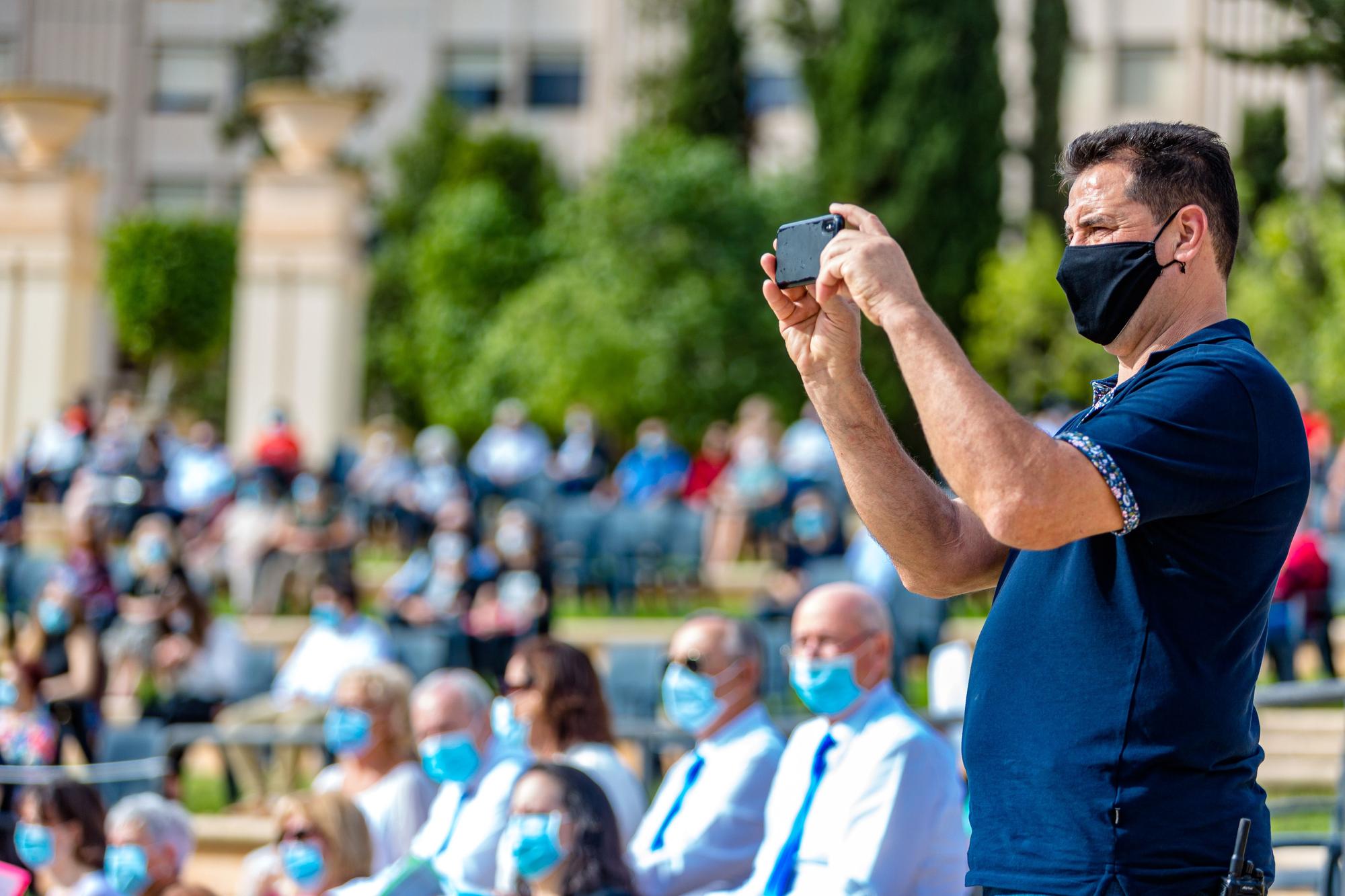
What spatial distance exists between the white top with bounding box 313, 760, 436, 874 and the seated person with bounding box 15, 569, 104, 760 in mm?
3480

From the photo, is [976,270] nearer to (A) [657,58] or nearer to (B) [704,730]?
(A) [657,58]

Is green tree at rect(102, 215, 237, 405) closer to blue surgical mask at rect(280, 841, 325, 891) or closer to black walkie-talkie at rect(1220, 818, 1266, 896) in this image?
blue surgical mask at rect(280, 841, 325, 891)

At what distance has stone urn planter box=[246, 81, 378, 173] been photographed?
2020cm

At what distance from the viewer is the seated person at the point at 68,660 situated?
32.2 ft

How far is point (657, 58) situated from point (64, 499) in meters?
23.5

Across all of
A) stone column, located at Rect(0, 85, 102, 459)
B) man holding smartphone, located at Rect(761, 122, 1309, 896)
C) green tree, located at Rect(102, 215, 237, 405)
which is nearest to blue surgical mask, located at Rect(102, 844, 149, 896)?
man holding smartphone, located at Rect(761, 122, 1309, 896)

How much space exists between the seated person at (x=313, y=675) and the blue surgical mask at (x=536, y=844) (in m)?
5.87

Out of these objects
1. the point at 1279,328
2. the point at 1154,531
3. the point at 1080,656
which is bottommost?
the point at 1080,656

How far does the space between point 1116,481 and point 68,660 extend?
31.3 ft

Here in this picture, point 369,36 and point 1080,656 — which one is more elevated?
point 369,36

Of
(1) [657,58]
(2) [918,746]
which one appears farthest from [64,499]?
(1) [657,58]

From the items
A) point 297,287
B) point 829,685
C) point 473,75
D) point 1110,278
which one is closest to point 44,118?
point 297,287

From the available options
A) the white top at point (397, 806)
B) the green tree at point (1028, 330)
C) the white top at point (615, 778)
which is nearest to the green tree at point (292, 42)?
the green tree at point (1028, 330)

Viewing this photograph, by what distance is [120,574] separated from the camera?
46.6ft
